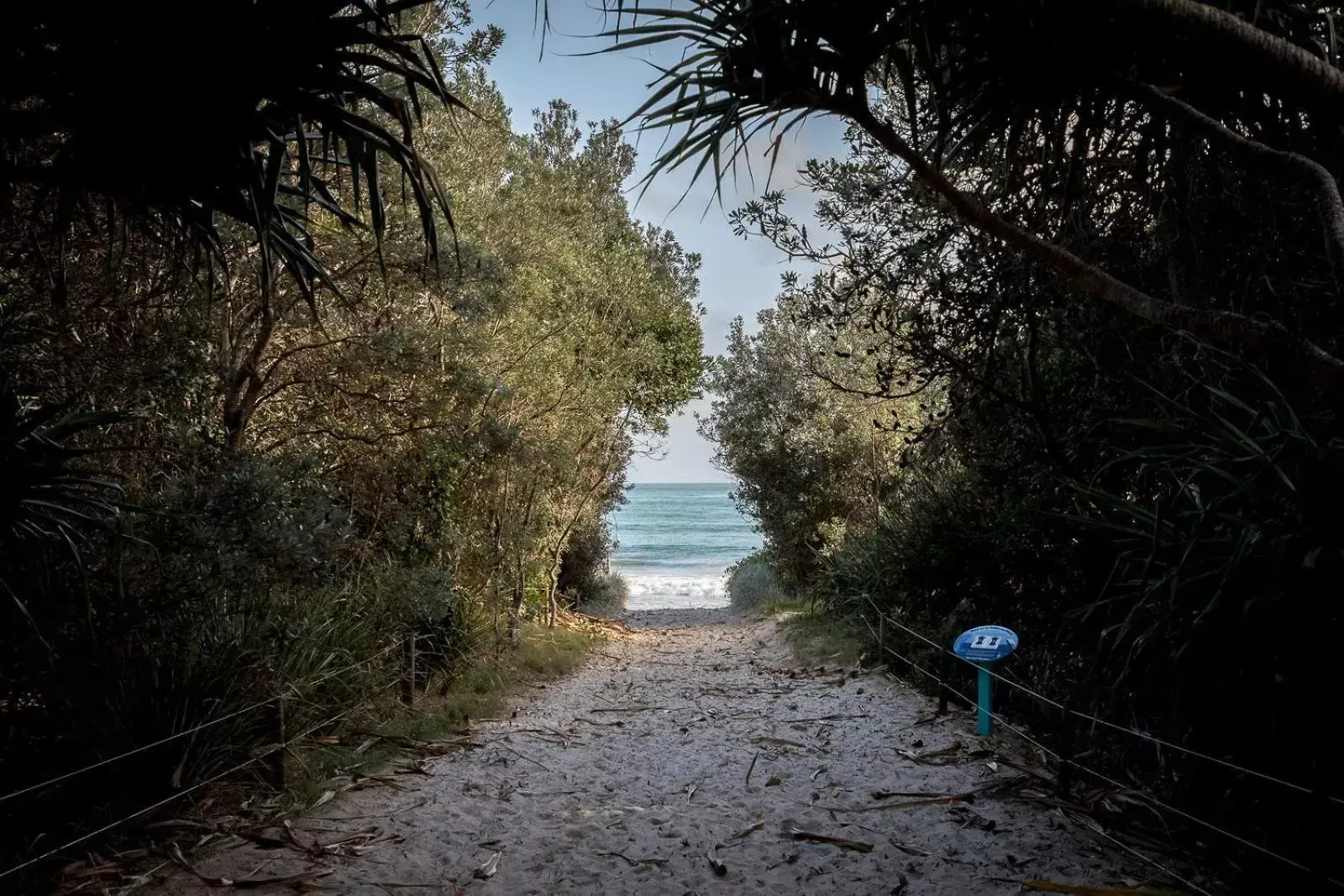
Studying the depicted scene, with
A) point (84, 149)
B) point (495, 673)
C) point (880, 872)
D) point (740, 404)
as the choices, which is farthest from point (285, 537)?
point (740, 404)

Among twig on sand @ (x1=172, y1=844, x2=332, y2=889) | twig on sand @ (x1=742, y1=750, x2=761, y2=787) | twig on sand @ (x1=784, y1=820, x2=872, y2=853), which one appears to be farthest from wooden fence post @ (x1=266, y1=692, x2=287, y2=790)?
twig on sand @ (x1=784, y1=820, x2=872, y2=853)

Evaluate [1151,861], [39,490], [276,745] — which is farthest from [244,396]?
[1151,861]

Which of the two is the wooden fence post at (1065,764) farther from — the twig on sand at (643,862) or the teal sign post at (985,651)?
the twig on sand at (643,862)

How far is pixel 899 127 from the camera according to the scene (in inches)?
253

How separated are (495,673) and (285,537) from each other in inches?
190

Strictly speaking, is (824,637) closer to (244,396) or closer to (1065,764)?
(1065,764)

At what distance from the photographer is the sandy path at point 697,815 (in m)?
3.72

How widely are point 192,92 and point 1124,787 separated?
4.72 metres

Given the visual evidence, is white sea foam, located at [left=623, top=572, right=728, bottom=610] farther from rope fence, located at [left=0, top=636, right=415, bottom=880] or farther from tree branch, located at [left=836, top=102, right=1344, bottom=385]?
tree branch, located at [left=836, top=102, right=1344, bottom=385]

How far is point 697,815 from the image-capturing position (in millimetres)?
4648

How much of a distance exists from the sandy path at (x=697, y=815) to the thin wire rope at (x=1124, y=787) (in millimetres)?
273

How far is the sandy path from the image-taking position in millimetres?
3723

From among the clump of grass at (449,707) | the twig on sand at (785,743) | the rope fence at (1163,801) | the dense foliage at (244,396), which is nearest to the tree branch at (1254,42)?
the rope fence at (1163,801)

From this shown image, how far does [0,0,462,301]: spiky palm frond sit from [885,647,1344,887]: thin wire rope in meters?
3.62
